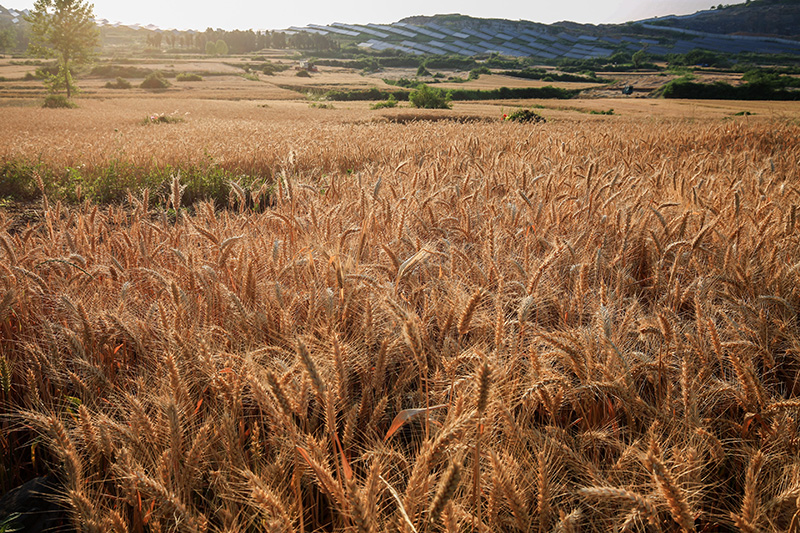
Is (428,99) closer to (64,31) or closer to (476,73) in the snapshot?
(64,31)

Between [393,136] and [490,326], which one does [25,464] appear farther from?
[393,136]

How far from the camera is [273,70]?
73.2 metres

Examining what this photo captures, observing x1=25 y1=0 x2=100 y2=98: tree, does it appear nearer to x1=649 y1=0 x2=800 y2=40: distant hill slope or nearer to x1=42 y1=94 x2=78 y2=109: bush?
x1=42 y1=94 x2=78 y2=109: bush

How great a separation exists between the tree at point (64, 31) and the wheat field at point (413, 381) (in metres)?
44.1

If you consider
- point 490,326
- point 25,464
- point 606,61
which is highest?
point 606,61

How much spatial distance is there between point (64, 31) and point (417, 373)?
50.4 meters

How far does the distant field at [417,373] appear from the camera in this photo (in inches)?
37.0

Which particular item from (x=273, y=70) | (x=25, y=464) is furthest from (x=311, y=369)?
(x=273, y=70)

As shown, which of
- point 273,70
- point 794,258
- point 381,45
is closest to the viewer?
point 794,258

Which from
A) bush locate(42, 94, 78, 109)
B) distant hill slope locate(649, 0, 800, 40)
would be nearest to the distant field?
bush locate(42, 94, 78, 109)

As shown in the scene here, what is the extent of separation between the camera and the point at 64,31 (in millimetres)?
35750

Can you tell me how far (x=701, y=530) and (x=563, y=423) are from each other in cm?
47

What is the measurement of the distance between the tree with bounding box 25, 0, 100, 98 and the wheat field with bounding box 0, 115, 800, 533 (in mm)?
44091

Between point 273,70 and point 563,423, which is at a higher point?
point 273,70
